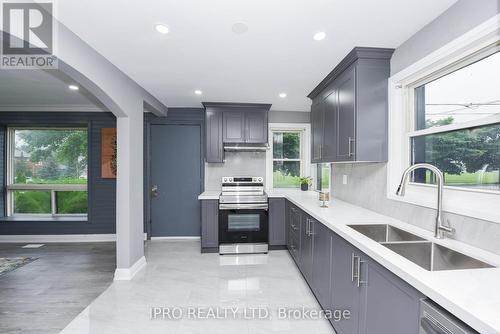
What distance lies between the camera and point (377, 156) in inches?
88.6

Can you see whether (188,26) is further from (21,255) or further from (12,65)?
(21,255)

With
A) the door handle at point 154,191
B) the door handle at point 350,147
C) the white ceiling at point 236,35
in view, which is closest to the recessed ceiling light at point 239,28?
the white ceiling at point 236,35

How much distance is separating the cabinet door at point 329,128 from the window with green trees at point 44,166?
439 centimetres

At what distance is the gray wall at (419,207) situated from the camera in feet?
4.52

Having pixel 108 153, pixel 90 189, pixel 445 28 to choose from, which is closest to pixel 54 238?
pixel 90 189

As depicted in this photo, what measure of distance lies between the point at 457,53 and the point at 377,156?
962 mm

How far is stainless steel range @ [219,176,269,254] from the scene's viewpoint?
370 cm

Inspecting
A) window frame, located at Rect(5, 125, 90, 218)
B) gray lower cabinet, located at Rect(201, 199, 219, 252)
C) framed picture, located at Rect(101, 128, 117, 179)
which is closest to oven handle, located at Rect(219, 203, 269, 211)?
gray lower cabinet, located at Rect(201, 199, 219, 252)

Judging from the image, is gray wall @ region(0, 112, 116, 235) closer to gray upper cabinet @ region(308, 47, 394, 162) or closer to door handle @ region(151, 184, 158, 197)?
door handle @ region(151, 184, 158, 197)

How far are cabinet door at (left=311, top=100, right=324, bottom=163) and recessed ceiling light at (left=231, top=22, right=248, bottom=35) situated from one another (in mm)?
1603

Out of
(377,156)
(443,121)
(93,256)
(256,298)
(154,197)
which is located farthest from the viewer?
(154,197)

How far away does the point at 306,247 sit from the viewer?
269 cm

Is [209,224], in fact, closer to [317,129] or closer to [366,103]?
[317,129]

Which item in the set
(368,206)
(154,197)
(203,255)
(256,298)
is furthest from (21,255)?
(368,206)
